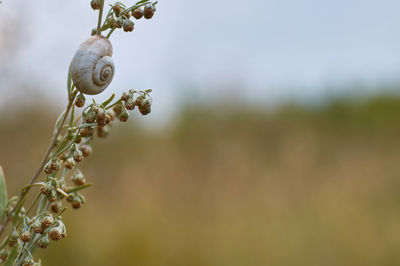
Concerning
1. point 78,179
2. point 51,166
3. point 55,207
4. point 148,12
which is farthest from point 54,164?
point 148,12

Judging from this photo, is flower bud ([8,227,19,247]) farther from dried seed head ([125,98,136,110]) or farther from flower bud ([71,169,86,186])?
dried seed head ([125,98,136,110])

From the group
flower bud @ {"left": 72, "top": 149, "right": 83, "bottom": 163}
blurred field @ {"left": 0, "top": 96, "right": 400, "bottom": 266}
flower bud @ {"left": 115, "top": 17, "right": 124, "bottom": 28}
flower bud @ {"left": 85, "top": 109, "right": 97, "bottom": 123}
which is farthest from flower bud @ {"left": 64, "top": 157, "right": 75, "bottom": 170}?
blurred field @ {"left": 0, "top": 96, "right": 400, "bottom": 266}

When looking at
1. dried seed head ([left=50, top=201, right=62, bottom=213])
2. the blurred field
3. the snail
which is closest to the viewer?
the snail

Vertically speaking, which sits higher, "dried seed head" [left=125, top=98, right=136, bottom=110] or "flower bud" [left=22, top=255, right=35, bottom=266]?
"dried seed head" [left=125, top=98, right=136, bottom=110]

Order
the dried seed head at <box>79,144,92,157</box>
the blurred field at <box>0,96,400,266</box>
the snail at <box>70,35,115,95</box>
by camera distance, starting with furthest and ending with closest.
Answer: the blurred field at <box>0,96,400,266</box> → the dried seed head at <box>79,144,92,157</box> → the snail at <box>70,35,115,95</box>

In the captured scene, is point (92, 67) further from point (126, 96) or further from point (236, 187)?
point (236, 187)

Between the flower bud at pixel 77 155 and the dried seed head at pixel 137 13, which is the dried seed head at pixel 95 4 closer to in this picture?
the dried seed head at pixel 137 13

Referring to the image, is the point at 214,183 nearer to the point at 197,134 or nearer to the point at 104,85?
the point at 197,134

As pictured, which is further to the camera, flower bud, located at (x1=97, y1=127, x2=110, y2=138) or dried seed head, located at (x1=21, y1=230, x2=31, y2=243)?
flower bud, located at (x1=97, y1=127, x2=110, y2=138)
